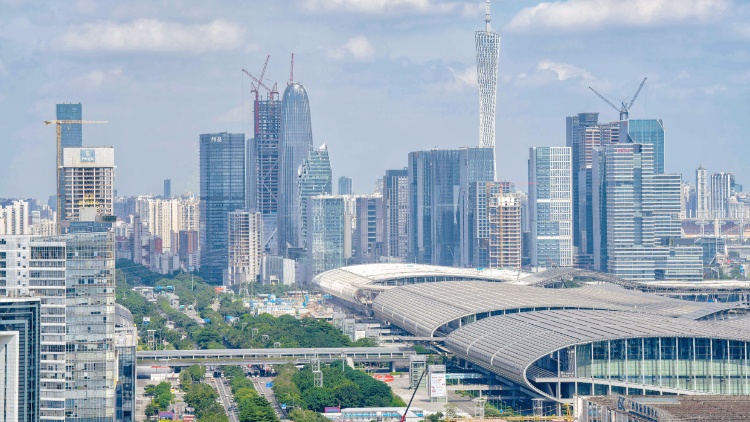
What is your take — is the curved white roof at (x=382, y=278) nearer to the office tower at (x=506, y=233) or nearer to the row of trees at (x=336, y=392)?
the office tower at (x=506, y=233)

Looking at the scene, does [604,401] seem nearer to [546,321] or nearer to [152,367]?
[546,321]

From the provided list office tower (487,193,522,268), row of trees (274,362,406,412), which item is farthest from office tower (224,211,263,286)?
row of trees (274,362,406,412)

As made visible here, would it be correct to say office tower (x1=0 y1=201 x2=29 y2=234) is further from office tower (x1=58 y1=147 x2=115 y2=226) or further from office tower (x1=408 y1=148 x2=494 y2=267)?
office tower (x1=408 y1=148 x2=494 y2=267)

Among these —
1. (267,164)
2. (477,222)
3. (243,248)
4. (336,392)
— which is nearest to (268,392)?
(336,392)

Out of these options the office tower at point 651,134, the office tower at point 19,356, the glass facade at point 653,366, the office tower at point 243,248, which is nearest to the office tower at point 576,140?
the office tower at point 651,134

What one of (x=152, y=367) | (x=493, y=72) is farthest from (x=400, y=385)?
(x=493, y=72)

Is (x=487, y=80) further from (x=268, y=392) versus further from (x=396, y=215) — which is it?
(x=268, y=392)
